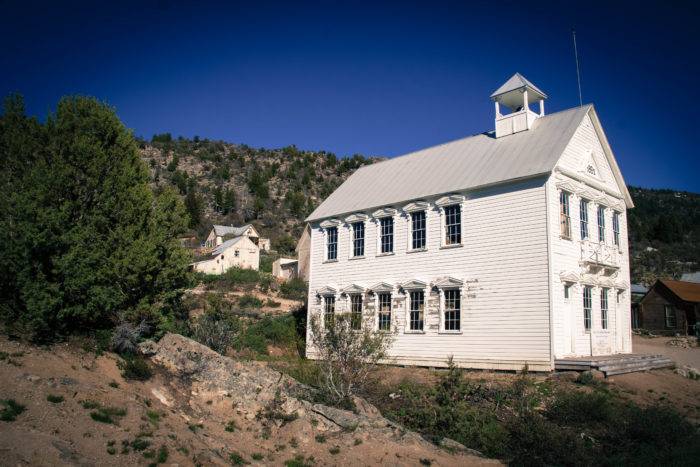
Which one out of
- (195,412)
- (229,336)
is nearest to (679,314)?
(229,336)

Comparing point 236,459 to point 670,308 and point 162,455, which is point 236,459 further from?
point 670,308

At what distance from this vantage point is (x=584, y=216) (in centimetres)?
2186

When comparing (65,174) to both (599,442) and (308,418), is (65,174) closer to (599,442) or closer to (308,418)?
(308,418)

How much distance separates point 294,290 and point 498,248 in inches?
952

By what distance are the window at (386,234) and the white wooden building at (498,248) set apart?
0.06 meters

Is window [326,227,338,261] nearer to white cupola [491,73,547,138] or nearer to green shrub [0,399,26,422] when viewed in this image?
white cupola [491,73,547,138]

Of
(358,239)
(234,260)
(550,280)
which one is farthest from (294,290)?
(550,280)

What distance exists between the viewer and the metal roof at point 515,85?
23719 millimetres

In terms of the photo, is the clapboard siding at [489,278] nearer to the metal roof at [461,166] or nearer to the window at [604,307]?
the metal roof at [461,166]

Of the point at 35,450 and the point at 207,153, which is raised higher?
the point at 207,153

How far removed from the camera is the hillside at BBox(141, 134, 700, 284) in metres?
68.4

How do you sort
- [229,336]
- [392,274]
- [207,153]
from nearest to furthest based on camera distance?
1. [229,336]
2. [392,274]
3. [207,153]

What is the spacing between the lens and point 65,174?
13.9 metres

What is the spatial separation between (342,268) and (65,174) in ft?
47.1
